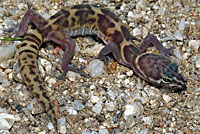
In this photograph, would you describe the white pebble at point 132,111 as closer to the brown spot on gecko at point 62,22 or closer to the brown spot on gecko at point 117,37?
the brown spot on gecko at point 117,37

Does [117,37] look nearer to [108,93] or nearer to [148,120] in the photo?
[108,93]

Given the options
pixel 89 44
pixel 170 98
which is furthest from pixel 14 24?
pixel 170 98

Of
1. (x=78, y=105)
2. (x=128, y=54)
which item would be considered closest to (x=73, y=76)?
(x=78, y=105)

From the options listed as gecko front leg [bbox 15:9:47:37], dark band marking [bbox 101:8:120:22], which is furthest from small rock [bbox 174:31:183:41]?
gecko front leg [bbox 15:9:47:37]

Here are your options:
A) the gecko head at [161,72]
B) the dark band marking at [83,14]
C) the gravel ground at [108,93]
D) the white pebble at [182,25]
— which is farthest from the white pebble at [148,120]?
the dark band marking at [83,14]

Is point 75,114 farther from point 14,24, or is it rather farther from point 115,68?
point 14,24

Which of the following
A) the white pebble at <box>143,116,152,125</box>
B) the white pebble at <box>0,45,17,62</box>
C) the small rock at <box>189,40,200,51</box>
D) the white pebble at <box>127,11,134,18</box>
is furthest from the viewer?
the white pebble at <box>127,11,134,18</box>

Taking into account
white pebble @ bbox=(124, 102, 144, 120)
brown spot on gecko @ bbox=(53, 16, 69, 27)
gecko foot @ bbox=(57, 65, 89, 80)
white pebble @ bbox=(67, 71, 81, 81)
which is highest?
brown spot on gecko @ bbox=(53, 16, 69, 27)

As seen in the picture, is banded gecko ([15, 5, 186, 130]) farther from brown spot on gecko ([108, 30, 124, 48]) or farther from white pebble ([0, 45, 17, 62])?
white pebble ([0, 45, 17, 62])
